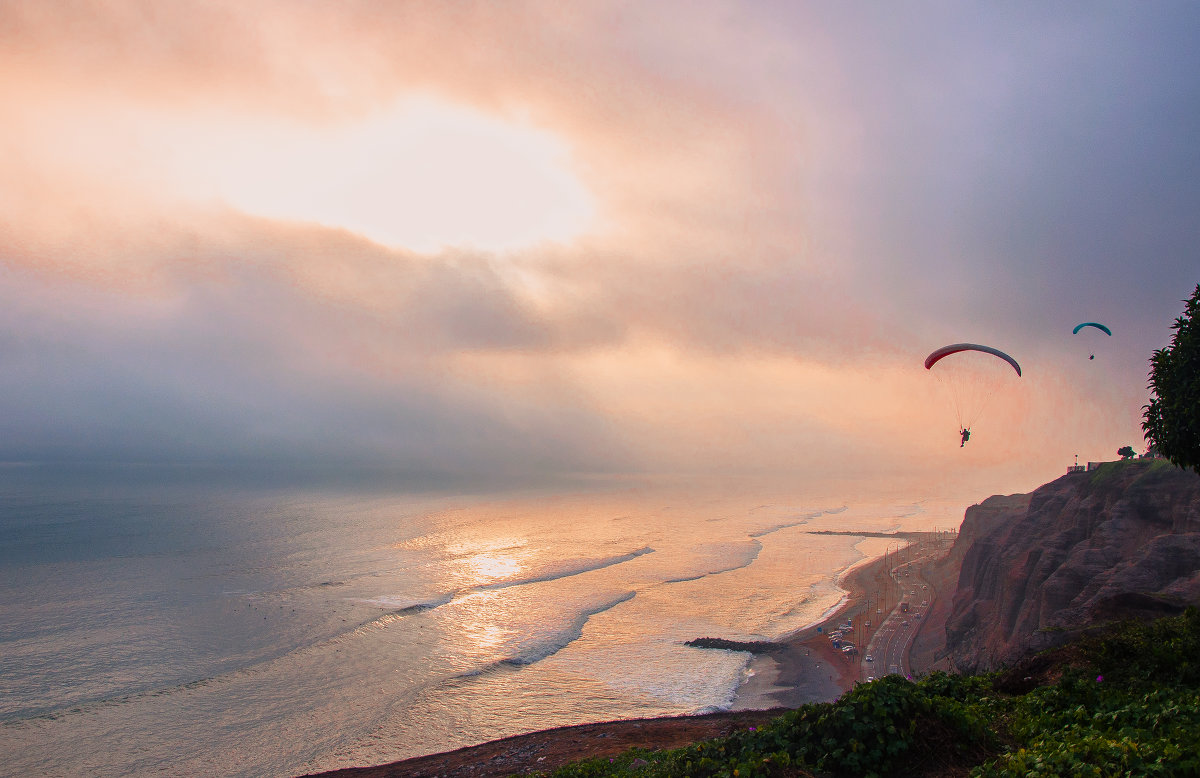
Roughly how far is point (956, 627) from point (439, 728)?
125 feet

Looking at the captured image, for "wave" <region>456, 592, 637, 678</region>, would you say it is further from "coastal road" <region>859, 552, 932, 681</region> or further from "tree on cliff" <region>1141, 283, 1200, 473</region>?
"tree on cliff" <region>1141, 283, 1200, 473</region>

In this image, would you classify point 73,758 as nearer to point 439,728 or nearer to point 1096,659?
point 439,728

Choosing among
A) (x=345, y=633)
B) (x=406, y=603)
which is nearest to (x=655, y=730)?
(x=345, y=633)

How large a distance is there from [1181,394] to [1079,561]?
25090 mm

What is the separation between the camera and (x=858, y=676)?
4259cm

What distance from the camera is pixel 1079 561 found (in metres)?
34.8

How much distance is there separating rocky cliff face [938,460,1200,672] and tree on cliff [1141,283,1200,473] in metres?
8.46

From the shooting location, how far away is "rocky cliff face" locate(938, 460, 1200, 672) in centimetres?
2816

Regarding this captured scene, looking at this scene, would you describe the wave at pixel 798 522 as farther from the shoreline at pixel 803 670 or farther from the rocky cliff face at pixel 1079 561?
the rocky cliff face at pixel 1079 561

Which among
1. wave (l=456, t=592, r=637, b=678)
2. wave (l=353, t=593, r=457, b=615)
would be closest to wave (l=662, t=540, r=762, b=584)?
wave (l=456, t=592, r=637, b=678)

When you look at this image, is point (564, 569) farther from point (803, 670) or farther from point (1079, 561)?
point (1079, 561)

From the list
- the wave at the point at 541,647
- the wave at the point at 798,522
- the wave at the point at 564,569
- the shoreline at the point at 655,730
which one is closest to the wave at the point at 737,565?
the wave at the point at 564,569

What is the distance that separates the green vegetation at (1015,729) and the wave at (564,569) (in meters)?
61.0

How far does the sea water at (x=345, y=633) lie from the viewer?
33250mm
